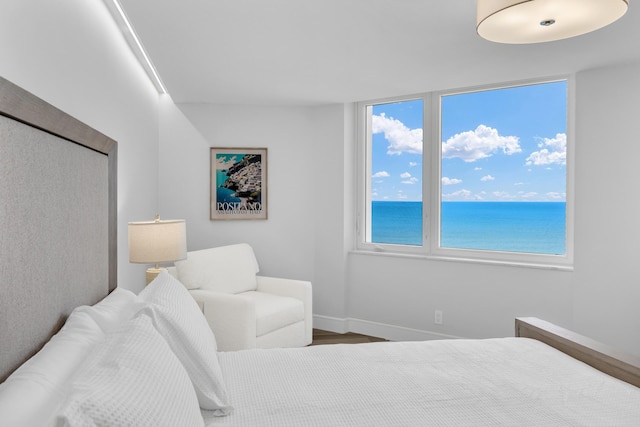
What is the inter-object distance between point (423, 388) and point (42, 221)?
1.42 m

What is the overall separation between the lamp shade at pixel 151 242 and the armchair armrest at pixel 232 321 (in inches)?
22.0

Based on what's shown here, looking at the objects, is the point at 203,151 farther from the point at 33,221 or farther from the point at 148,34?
the point at 33,221

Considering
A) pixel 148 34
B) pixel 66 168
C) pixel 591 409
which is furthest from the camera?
pixel 148 34

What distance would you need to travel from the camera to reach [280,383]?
5.63 ft

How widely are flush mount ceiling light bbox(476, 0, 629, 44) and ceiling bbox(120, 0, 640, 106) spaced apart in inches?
19.0

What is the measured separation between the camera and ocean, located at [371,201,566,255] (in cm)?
380

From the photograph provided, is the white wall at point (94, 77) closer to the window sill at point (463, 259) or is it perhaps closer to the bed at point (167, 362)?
the bed at point (167, 362)

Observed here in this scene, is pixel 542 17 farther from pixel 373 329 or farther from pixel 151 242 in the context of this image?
pixel 373 329

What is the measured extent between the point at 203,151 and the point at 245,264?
127 cm

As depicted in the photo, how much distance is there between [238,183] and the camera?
4.61 meters

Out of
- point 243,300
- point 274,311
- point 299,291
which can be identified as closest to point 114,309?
point 243,300

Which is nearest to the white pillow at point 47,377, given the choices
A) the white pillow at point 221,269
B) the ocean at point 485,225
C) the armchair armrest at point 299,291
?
the white pillow at point 221,269

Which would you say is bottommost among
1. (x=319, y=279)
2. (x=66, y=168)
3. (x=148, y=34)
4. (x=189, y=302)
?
(x=319, y=279)

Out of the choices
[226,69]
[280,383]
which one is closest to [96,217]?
[280,383]
